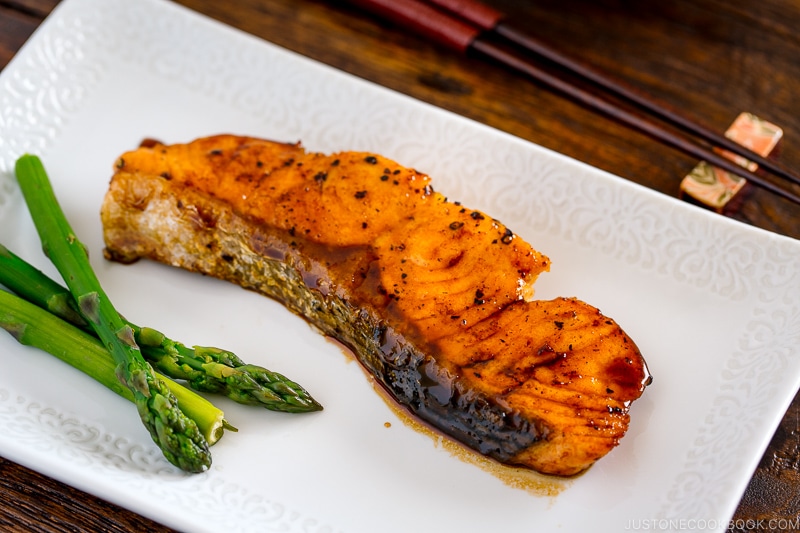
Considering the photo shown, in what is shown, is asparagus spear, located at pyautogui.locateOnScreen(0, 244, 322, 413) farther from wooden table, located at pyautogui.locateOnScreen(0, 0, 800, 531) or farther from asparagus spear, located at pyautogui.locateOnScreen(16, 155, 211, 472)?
wooden table, located at pyautogui.locateOnScreen(0, 0, 800, 531)

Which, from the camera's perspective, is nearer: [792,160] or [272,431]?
[272,431]

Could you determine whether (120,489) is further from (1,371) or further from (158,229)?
(158,229)

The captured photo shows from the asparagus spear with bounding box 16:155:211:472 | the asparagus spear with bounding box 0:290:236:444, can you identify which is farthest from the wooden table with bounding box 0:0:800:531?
the asparagus spear with bounding box 0:290:236:444

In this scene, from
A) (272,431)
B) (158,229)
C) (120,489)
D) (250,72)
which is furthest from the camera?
(250,72)

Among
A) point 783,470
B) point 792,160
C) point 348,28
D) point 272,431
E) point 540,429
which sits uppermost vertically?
point 792,160

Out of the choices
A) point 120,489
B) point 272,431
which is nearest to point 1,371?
point 120,489

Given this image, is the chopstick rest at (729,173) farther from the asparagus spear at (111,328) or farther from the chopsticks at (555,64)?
the asparagus spear at (111,328)
